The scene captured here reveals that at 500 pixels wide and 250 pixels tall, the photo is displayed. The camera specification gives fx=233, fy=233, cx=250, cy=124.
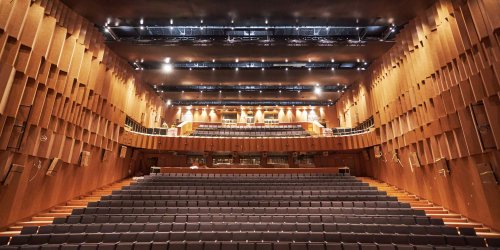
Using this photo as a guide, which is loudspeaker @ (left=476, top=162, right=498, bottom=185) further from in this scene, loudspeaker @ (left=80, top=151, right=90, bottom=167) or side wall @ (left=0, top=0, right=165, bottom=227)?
loudspeaker @ (left=80, top=151, right=90, bottom=167)

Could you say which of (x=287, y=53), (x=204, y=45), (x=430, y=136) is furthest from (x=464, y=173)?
(x=204, y=45)

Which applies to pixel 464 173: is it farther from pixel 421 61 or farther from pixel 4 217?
pixel 4 217

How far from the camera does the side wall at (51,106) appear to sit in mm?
3162

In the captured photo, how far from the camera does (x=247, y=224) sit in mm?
2900

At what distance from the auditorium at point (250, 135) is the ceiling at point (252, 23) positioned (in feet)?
0.14

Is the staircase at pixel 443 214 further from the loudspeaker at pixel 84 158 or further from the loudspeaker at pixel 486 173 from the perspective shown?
the loudspeaker at pixel 84 158

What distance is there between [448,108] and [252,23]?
4.15 m

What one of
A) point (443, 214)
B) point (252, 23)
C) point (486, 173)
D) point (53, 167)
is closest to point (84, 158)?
point (53, 167)

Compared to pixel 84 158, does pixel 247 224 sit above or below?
below

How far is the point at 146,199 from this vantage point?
13.5 ft

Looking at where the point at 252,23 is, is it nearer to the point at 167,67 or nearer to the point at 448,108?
the point at 167,67

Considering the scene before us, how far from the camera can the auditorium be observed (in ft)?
9.40

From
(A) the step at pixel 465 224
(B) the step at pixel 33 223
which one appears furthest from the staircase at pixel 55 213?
(A) the step at pixel 465 224

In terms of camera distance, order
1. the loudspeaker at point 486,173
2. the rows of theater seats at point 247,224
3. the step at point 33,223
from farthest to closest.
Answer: the step at point 33,223 < the loudspeaker at point 486,173 < the rows of theater seats at point 247,224
